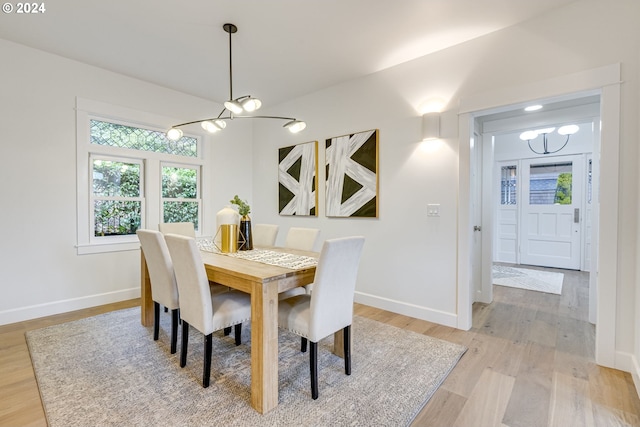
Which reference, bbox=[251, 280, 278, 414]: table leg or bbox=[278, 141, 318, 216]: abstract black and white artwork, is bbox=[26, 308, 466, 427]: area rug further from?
bbox=[278, 141, 318, 216]: abstract black and white artwork

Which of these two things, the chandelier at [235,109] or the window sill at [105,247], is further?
the window sill at [105,247]

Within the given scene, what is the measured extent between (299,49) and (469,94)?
5.44 ft

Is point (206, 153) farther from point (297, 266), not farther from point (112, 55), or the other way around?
point (297, 266)

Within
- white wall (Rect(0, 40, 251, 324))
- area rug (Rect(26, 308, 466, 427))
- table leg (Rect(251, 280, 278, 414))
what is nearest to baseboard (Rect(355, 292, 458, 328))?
area rug (Rect(26, 308, 466, 427))

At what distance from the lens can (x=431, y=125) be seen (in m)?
2.85

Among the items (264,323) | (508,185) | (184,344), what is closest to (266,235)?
(184,344)

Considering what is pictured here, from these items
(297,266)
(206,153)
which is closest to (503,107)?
(297,266)

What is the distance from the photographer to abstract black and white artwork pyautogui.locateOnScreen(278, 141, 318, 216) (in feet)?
13.0

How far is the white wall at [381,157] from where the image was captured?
2.39 metres

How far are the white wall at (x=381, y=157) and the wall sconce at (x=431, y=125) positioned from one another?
4.3 inches

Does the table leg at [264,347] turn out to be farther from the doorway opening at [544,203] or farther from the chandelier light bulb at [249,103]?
the doorway opening at [544,203]

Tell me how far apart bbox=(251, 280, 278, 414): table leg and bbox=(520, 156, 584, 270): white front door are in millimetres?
5924

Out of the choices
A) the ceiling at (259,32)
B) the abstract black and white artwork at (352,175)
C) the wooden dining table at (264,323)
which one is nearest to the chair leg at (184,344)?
the wooden dining table at (264,323)

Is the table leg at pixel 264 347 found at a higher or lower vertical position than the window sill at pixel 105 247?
lower
